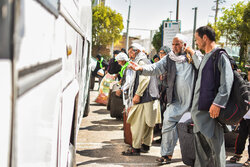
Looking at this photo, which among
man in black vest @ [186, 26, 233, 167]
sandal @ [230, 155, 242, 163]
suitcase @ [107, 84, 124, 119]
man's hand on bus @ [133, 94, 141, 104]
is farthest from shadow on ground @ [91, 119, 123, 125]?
man in black vest @ [186, 26, 233, 167]

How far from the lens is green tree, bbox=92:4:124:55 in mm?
44500

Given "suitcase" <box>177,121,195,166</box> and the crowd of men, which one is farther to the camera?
"suitcase" <box>177,121,195,166</box>

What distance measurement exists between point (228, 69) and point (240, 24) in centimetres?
2325

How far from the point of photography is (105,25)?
4503 cm

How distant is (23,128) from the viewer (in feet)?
2.96

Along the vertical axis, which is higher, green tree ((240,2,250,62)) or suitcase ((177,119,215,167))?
green tree ((240,2,250,62))

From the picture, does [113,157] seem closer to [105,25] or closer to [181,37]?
[181,37]

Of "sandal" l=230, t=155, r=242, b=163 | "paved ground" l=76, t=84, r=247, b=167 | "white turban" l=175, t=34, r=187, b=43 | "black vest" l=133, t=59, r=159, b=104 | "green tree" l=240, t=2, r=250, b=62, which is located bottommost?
"paved ground" l=76, t=84, r=247, b=167

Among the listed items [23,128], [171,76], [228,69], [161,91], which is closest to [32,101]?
[23,128]

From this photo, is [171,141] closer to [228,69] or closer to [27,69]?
[228,69]

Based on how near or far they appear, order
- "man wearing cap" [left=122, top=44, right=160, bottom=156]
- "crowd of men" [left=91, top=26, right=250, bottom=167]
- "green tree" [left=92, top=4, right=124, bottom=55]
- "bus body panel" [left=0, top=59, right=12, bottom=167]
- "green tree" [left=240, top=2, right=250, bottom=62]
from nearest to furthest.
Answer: "bus body panel" [left=0, top=59, right=12, bottom=167] < "crowd of men" [left=91, top=26, right=250, bottom=167] < "man wearing cap" [left=122, top=44, right=160, bottom=156] < "green tree" [left=240, top=2, right=250, bottom=62] < "green tree" [left=92, top=4, right=124, bottom=55]

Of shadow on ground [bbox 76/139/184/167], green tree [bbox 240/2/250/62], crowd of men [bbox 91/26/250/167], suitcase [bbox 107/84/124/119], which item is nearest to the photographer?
crowd of men [bbox 91/26/250/167]

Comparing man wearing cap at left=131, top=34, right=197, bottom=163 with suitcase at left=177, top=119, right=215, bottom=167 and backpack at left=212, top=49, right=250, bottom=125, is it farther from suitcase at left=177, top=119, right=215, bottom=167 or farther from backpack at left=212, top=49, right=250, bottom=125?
backpack at left=212, top=49, right=250, bottom=125

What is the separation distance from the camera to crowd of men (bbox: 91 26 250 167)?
354 cm
